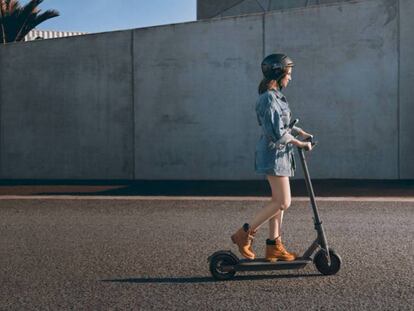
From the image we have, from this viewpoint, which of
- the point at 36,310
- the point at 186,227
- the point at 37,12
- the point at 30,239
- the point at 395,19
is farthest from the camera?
the point at 37,12

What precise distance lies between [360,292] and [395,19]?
37.8 ft

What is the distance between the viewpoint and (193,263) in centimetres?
623

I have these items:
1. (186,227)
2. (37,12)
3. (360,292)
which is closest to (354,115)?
(186,227)

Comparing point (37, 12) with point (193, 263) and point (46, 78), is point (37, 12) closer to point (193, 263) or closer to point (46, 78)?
point (46, 78)

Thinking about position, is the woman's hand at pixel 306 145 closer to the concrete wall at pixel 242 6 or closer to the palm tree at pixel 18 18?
the concrete wall at pixel 242 6

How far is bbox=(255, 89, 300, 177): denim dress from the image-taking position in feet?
17.8

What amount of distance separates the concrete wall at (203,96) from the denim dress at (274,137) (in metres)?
10.2

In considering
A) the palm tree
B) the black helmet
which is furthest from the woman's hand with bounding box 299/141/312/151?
the palm tree

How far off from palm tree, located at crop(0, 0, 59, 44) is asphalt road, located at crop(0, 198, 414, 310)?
15.4 m

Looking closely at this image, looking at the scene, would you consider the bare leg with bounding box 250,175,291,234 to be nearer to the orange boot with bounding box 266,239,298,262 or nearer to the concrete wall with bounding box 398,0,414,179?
the orange boot with bounding box 266,239,298,262

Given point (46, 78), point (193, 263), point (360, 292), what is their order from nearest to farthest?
point (360, 292) < point (193, 263) < point (46, 78)

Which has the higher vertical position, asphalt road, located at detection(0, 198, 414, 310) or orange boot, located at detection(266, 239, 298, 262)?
orange boot, located at detection(266, 239, 298, 262)

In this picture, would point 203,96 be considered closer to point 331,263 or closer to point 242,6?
point 242,6

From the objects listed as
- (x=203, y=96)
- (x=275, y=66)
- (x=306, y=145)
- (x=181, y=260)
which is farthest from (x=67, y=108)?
(x=306, y=145)
